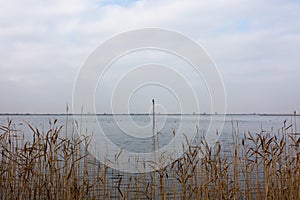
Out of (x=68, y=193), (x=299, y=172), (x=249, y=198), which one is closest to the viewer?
(x=68, y=193)

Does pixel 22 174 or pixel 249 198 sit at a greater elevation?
pixel 22 174

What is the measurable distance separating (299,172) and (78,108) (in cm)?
322

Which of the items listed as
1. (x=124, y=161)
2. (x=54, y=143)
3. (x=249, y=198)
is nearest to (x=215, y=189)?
(x=249, y=198)

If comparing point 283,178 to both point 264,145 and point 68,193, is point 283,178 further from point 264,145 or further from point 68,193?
point 68,193

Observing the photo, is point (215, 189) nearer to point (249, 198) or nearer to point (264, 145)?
point (249, 198)

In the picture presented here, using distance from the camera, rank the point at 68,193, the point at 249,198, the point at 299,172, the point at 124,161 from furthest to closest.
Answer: the point at 124,161 → the point at 249,198 → the point at 299,172 → the point at 68,193

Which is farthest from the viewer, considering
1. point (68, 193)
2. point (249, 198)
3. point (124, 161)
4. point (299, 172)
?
point (124, 161)

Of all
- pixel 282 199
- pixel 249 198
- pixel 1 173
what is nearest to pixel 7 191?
pixel 1 173

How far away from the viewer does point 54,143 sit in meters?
3.93

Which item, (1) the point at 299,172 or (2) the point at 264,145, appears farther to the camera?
(1) the point at 299,172

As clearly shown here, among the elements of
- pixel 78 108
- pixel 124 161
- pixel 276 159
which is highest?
pixel 78 108

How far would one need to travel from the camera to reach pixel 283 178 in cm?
455

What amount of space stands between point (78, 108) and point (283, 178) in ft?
10.3

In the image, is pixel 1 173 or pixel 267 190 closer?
pixel 267 190
